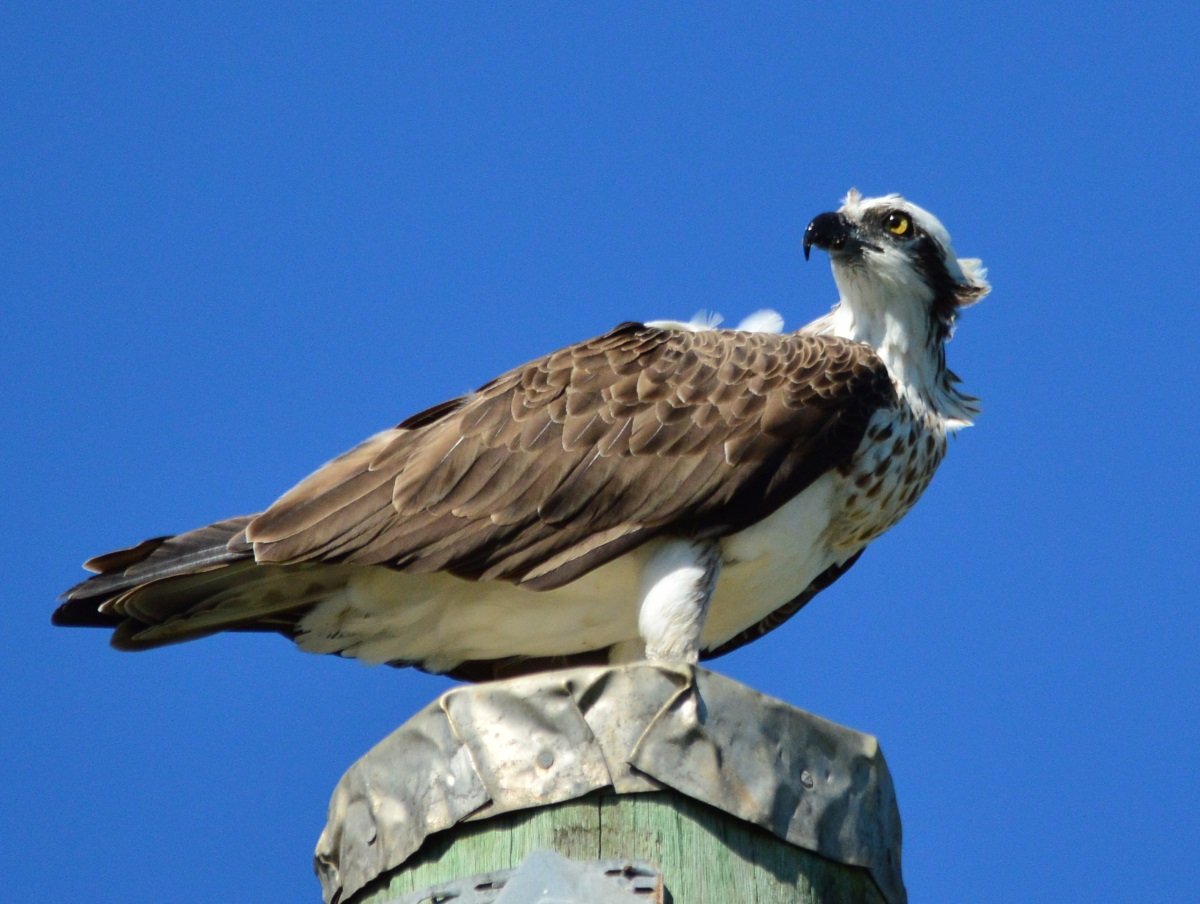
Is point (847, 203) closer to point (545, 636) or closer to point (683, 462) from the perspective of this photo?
point (683, 462)

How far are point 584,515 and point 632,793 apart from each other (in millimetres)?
2131

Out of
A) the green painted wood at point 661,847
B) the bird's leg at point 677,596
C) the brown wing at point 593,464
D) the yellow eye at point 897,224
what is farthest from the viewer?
the yellow eye at point 897,224

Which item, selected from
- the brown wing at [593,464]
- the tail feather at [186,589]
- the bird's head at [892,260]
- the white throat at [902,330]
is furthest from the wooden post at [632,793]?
the bird's head at [892,260]

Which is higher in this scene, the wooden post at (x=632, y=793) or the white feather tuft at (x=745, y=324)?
the white feather tuft at (x=745, y=324)

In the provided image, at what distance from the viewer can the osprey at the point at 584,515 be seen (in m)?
6.99

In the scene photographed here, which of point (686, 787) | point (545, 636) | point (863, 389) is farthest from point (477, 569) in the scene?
point (686, 787)

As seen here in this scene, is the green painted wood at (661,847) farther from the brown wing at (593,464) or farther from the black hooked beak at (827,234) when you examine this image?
the black hooked beak at (827,234)

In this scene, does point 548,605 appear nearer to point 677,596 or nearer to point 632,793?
point 677,596

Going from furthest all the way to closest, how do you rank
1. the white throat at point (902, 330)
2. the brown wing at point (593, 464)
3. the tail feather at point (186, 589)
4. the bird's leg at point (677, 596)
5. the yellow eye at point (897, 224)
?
the yellow eye at point (897, 224) → the white throat at point (902, 330) → the tail feather at point (186, 589) → the brown wing at point (593, 464) → the bird's leg at point (677, 596)

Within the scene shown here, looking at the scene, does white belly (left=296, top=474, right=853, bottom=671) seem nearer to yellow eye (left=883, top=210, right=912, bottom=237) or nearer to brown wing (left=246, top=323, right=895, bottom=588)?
brown wing (left=246, top=323, right=895, bottom=588)

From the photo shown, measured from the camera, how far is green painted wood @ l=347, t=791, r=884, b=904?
4.90m

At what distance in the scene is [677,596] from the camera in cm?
682

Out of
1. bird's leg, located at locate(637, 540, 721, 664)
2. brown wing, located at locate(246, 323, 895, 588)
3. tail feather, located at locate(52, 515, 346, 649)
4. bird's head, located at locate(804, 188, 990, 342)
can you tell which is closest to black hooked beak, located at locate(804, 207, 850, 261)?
bird's head, located at locate(804, 188, 990, 342)

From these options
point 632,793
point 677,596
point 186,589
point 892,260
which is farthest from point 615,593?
point 632,793
